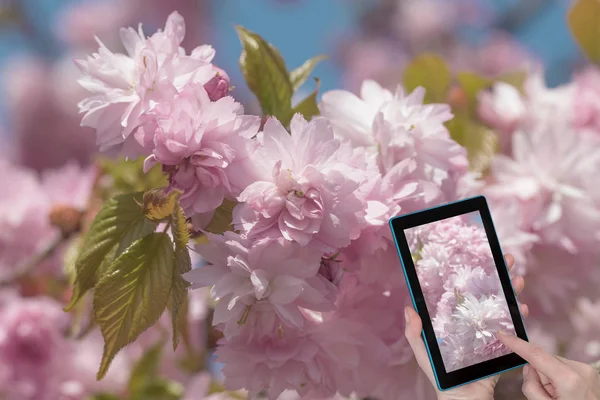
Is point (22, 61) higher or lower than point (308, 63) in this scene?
higher

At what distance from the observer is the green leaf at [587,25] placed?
0.85 meters

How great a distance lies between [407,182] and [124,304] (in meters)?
0.22

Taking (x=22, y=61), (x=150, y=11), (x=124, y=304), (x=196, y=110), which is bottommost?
(x=124, y=304)

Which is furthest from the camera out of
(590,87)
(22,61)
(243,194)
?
(22,61)

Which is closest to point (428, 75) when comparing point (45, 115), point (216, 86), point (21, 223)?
point (216, 86)

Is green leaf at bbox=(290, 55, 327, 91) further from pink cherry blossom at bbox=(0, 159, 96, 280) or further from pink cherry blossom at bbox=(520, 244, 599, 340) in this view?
pink cherry blossom at bbox=(0, 159, 96, 280)

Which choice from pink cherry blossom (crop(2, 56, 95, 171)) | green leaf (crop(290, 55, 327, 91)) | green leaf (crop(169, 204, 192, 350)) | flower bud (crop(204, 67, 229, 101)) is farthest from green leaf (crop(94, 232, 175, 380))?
pink cherry blossom (crop(2, 56, 95, 171))

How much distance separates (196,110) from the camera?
450 mm

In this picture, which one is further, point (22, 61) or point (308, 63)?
point (22, 61)

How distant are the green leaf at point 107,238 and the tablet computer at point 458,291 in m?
0.19

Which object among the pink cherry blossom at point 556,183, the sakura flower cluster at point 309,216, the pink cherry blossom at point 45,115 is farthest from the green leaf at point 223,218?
the pink cherry blossom at point 45,115

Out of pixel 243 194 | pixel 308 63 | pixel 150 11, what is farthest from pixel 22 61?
pixel 243 194

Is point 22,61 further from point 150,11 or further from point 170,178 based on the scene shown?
point 170,178

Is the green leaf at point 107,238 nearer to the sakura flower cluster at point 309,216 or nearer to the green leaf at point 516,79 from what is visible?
the sakura flower cluster at point 309,216
